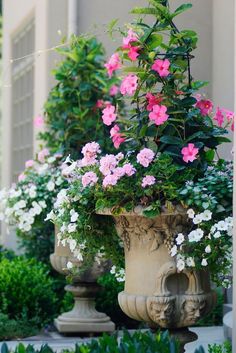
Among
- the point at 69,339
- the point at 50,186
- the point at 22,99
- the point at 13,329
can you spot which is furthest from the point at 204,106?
the point at 22,99

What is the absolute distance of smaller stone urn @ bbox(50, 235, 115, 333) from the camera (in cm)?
714

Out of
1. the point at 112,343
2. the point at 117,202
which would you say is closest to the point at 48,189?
the point at 117,202

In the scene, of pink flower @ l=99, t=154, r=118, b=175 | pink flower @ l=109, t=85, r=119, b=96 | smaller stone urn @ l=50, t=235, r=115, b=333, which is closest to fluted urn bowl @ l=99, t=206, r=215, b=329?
pink flower @ l=99, t=154, r=118, b=175

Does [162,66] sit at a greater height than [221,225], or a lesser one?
greater

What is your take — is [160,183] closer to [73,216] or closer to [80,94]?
[73,216]

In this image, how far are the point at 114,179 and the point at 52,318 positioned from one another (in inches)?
134

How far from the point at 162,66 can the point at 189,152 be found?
49 centimetres

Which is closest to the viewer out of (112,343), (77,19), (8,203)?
(112,343)

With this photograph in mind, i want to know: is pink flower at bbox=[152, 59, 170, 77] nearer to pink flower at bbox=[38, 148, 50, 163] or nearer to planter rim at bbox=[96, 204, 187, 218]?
planter rim at bbox=[96, 204, 187, 218]

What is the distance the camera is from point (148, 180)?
461 cm

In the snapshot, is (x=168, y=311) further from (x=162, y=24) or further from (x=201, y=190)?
(x=162, y=24)

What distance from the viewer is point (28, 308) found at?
7.64 metres

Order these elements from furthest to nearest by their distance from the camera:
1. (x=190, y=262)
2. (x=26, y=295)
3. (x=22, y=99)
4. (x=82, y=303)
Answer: (x=22, y=99) → (x=26, y=295) → (x=82, y=303) → (x=190, y=262)

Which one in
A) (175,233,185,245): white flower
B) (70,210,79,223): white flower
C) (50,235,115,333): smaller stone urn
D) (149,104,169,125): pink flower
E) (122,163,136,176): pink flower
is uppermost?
(149,104,169,125): pink flower
